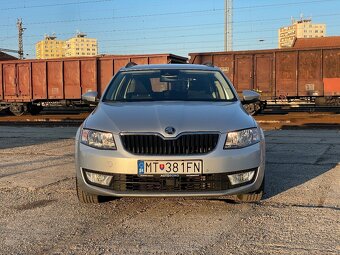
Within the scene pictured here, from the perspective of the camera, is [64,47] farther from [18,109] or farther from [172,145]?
[172,145]

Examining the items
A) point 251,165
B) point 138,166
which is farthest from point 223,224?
point 138,166

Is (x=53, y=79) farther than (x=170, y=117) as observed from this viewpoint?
Yes

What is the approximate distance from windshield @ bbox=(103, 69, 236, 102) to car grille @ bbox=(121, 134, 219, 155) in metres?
1.19

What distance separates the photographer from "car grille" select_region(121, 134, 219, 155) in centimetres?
400

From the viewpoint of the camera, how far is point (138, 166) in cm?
397

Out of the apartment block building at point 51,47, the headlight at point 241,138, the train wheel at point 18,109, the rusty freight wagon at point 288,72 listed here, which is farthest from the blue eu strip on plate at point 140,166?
Result: the apartment block building at point 51,47

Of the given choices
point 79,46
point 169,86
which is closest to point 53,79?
point 169,86

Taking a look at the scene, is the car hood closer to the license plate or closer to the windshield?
the license plate

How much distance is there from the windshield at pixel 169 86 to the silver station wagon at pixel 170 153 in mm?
647

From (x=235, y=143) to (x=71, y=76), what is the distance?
1862 centimetres

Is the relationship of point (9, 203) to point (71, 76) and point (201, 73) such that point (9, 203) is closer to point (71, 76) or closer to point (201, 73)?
point (201, 73)

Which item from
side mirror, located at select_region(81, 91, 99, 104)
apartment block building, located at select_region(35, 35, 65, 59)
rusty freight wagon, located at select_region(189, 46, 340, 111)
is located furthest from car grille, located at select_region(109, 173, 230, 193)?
apartment block building, located at select_region(35, 35, 65, 59)

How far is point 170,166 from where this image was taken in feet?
13.0

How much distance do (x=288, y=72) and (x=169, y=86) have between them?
600 inches
